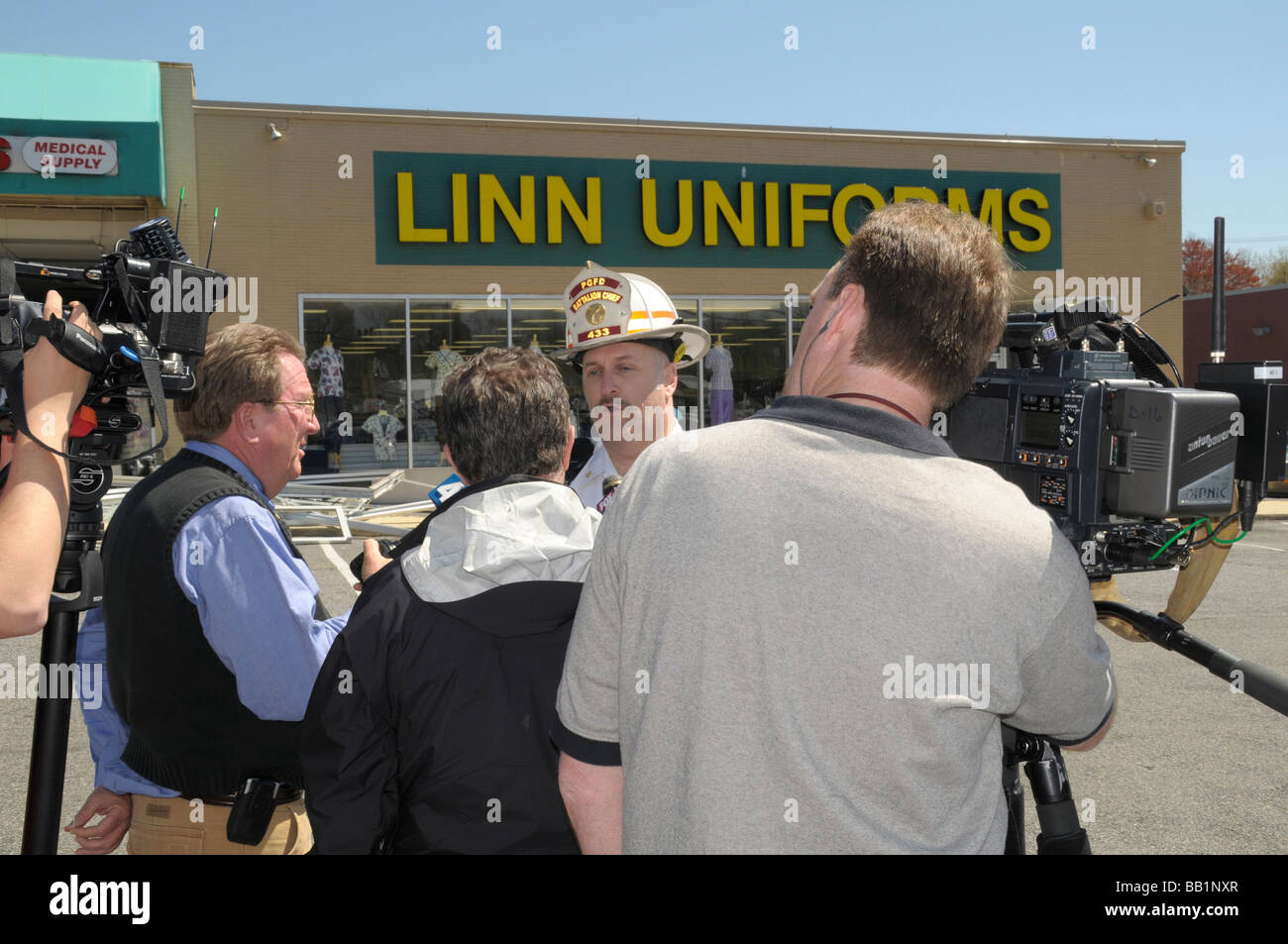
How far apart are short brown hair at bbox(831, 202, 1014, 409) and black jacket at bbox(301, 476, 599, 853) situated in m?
0.79

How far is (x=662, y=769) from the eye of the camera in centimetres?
149

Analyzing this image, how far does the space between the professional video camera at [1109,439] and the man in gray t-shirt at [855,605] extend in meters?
1.01

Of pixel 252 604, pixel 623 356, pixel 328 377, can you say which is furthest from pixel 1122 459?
pixel 328 377

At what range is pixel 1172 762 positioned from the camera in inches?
197

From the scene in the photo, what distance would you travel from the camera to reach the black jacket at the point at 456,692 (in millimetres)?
1952

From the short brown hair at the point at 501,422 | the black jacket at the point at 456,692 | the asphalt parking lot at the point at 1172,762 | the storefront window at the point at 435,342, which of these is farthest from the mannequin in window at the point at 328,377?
the black jacket at the point at 456,692

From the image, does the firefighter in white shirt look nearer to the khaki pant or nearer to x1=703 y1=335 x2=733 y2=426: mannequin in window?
the khaki pant

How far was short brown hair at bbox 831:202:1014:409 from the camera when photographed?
4.83ft

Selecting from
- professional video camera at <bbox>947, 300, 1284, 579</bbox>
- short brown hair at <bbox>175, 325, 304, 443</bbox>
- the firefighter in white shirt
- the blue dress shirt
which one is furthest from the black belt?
professional video camera at <bbox>947, 300, 1284, 579</bbox>

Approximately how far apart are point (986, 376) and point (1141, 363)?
1.72 ft

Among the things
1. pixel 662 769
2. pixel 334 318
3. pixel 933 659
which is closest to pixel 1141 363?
pixel 933 659

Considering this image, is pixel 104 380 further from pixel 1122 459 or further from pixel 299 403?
pixel 1122 459
